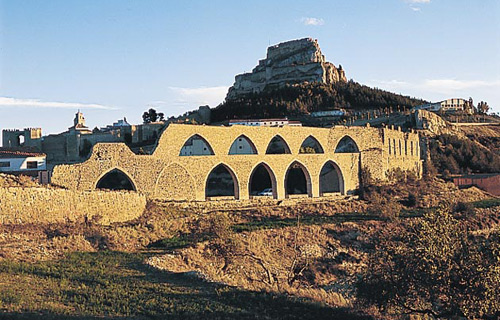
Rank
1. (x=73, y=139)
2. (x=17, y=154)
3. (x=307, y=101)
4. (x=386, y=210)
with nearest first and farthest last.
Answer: (x=386, y=210) < (x=17, y=154) < (x=73, y=139) < (x=307, y=101)

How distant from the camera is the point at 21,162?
91.7 feet

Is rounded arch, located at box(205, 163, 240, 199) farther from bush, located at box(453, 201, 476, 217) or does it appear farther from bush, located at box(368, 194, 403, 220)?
bush, located at box(453, 201, 476, 217)

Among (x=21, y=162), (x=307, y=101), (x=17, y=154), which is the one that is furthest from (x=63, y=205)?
(x=307, y=101)

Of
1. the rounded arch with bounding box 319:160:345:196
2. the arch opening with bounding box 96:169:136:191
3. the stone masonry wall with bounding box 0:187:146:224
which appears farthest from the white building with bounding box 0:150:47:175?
the rounded arch with bounding box 319:160:345:196

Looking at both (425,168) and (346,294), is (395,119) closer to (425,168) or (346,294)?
(425,168)

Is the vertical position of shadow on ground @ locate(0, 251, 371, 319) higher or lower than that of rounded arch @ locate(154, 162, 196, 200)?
lower

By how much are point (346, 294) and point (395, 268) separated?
491 cm

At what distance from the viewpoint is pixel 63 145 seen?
44.7 m

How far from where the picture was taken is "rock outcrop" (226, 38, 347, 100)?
225ft

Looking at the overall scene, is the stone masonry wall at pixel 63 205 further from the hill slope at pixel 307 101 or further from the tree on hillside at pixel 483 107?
the tree on hillside at pixel 483 107

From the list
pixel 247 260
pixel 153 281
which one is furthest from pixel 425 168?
pixel 153 281

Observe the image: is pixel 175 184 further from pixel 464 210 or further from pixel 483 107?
pixel 483 107

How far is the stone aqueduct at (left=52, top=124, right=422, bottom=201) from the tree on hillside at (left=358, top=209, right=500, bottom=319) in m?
14.8

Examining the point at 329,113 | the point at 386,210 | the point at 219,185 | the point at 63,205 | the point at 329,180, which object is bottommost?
the point at 386,210
